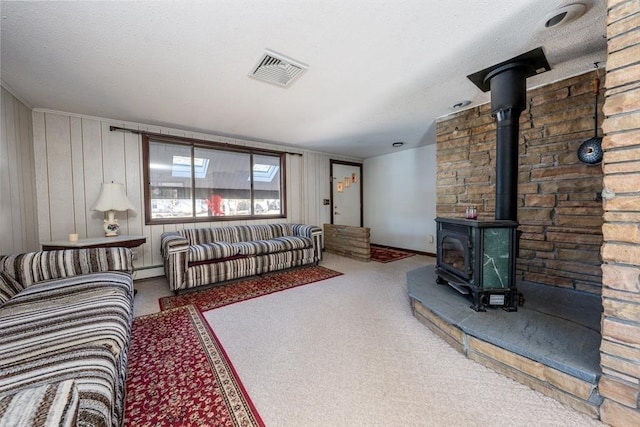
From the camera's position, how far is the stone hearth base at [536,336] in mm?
1259

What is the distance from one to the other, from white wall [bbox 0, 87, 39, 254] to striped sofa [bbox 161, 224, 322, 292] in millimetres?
1213

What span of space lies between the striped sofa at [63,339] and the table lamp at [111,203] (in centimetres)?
100

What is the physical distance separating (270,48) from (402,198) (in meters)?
4.20

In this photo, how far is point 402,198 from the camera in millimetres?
5285

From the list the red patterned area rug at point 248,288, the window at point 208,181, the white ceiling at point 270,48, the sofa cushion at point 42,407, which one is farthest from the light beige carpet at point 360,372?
the white ceiling at point 270,48

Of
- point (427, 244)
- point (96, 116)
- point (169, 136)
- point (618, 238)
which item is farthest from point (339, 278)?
point (96, 116)

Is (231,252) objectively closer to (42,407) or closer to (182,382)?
(182,382)

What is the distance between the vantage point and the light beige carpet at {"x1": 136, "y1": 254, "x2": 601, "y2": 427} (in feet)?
4.00

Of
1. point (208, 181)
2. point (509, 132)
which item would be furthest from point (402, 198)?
point (208, 181)

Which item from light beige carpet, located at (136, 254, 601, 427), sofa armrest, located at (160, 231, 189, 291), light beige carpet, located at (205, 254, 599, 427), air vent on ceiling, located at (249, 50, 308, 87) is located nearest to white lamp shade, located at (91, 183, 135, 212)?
sofa armrest, located at (160, 231, 189, 291)

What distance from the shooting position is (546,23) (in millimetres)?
1560

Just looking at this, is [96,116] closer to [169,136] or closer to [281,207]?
[169,136]

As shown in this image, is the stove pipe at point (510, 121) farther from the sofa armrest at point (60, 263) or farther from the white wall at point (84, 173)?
the white wall at point (84, 173)

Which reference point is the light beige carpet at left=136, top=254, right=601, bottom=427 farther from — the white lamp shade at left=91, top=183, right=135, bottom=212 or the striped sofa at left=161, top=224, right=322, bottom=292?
the white lamp shade at left=91, top=183, right=135, bottom=212
